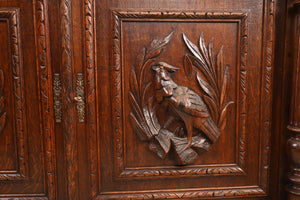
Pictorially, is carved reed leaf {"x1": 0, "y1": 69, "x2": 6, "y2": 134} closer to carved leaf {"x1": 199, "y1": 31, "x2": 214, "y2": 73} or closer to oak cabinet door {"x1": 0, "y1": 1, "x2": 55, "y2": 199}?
oak cabinet door {"x1": 0, "y1": 1, "x2": 55, "y2": 199}

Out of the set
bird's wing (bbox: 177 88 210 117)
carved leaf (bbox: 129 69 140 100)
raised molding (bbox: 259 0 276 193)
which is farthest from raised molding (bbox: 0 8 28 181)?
raised molding (bbox: 259 0 276 193)

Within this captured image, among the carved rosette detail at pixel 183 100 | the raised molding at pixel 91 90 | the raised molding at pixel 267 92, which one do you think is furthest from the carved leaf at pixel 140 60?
the raised molding at pixel 267 92

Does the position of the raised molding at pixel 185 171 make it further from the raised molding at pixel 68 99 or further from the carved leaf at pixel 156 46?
the carved leaf at pixel 156 46

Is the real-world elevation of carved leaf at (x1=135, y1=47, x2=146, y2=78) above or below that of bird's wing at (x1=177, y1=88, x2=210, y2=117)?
above

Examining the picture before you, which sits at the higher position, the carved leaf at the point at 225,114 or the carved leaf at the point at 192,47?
the carved leaf at the point at 192,47

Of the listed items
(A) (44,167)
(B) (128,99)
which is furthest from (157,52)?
(A) (44,167)

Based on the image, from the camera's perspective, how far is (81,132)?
2.50 ft

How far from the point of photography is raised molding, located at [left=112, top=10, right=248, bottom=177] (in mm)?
744

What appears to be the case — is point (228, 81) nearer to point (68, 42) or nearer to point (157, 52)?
point (157, 52)

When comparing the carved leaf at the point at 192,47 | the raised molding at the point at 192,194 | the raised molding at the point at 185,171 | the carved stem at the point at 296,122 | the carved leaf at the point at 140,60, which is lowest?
the raised molding at the point at 192,194

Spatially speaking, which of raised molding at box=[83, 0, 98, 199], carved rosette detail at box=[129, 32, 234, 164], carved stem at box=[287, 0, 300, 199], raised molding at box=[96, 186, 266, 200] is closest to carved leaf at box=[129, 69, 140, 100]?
carved rosette detail at box=[129, 32, 234, 164]

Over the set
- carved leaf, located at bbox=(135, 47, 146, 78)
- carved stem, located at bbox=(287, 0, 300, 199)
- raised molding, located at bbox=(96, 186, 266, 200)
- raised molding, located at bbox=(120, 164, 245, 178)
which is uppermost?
carved leaf, located at bbox=(135, 47, 146, 78)

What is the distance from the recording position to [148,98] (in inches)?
30.4

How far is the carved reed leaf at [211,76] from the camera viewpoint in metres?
0.77
